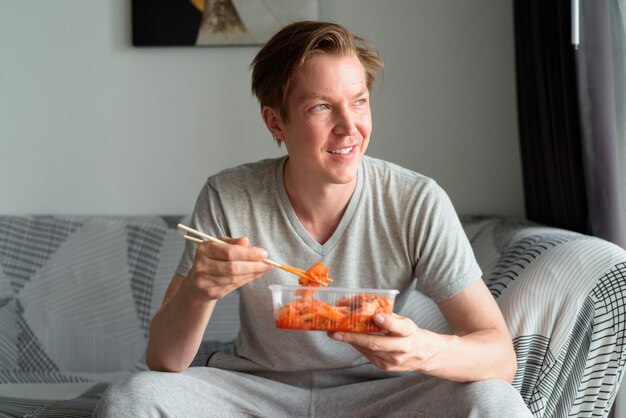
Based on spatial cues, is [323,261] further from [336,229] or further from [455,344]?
[455,344]

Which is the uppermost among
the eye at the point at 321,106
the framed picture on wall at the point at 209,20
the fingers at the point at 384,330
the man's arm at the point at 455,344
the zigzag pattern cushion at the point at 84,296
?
the framed picture on wall at the point at 209,20

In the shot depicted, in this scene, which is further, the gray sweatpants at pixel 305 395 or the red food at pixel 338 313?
the gray sweatpants at pixel 305 395

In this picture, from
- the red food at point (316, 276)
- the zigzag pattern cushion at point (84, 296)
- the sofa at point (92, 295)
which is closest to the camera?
the red food at point (316, 276)

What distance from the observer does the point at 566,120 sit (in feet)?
7.72

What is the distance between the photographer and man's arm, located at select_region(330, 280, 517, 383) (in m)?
1.40

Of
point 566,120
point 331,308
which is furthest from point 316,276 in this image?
point 566,120

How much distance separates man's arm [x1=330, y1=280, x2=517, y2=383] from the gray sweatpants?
0.15 feet

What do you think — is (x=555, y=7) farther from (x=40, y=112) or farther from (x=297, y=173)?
(x=40, y=112)

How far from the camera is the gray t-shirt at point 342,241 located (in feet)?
5.87

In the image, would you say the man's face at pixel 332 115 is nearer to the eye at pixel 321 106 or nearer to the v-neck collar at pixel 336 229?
the eye at pixel 321 106

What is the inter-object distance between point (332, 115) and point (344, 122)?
0.04 metres

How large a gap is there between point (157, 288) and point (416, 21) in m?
1.37

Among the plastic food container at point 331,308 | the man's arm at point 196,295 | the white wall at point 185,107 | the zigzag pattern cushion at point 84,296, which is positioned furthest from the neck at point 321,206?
the white wall at point 185,107

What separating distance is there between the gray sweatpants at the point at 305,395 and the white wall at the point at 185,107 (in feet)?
4.65
